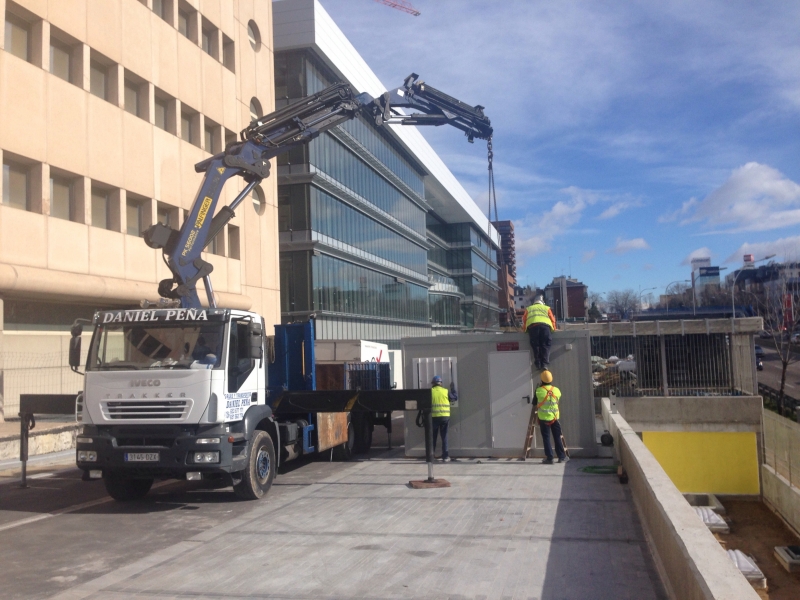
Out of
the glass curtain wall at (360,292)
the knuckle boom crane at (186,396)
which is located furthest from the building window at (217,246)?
the knuckle boom crane at (186,396)

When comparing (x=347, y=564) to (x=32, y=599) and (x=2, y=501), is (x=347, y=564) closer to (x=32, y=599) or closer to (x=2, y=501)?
(x=32, y=599)

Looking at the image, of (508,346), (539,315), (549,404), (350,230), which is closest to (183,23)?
(350,230)

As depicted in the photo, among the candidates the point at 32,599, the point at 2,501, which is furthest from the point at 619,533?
the point at 2,501

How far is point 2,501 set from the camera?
1148 centimetres

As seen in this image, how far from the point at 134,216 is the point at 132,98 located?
3845 millimetres

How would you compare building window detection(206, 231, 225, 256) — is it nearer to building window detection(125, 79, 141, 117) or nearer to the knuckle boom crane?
building window detection(125, 79, 141, 117)

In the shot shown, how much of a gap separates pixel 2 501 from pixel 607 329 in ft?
59.7

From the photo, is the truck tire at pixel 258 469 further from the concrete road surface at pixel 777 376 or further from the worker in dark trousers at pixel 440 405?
the concrete road surface at pixel 777 376

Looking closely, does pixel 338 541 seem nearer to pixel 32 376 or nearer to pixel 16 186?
pixel 32 376

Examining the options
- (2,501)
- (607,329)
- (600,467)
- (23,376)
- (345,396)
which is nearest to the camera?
(2,501)

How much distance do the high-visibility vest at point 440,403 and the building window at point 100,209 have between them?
41.4 feet

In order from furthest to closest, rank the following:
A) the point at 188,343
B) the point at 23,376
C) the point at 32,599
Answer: the point at 23,376 → the point at 188,343 → the point at 32,599

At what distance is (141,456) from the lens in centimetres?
1002

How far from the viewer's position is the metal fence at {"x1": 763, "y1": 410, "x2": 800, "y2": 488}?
58.7 ft
